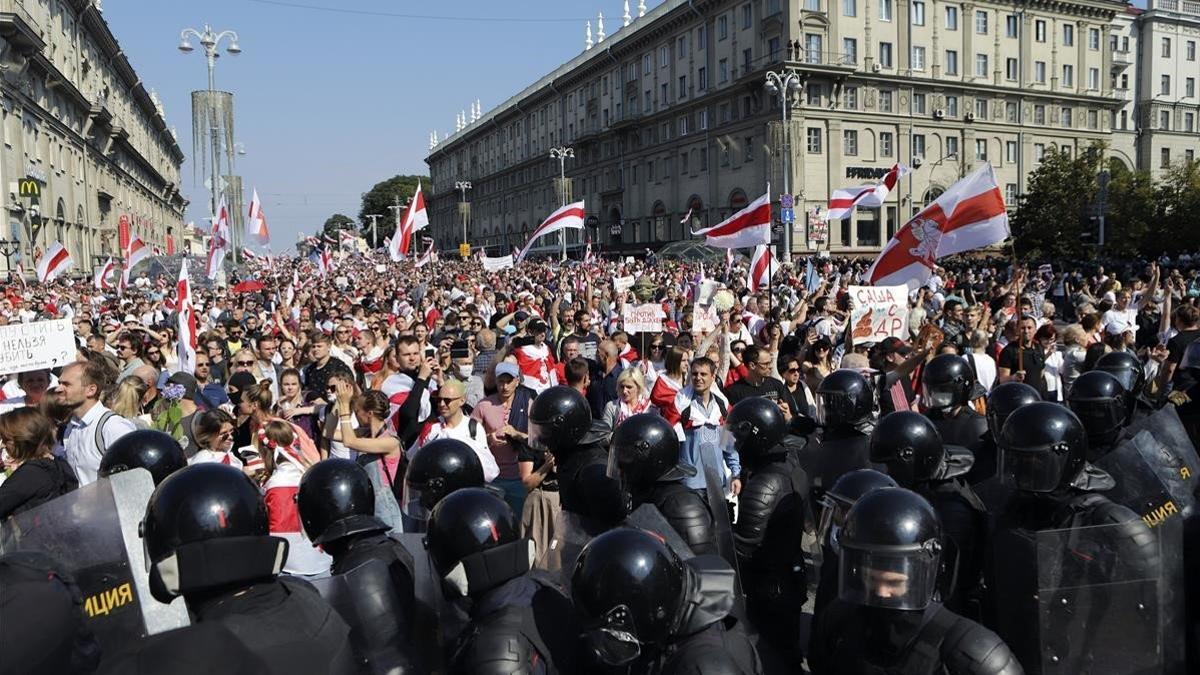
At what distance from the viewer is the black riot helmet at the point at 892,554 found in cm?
245

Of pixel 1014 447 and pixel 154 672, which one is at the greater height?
pixel 1014 447

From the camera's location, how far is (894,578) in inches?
96.6

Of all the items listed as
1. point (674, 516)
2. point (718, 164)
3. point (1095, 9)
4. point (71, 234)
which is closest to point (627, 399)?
point (674, 516)

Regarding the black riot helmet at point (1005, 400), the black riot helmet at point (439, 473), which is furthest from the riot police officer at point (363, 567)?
the black riot helmet at point (1005, 400)

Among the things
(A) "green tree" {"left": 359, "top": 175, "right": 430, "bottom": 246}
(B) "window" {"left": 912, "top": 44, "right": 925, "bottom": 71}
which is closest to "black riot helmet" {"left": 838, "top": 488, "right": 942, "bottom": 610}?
(B) "window" {"left": 912, "top": 44, "right": 925, "bottom": 71}

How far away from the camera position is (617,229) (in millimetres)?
69500

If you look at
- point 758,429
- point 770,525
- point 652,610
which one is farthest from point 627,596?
point 758,429

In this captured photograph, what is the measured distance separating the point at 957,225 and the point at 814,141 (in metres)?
46.4

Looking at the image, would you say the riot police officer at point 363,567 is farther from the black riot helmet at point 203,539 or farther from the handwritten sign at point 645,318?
the handwritten sign at point 645,318

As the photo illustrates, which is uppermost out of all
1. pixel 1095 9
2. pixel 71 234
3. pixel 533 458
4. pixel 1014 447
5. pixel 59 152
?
pixel 1095 9

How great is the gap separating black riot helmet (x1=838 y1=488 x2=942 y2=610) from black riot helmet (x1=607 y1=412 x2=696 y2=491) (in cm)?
125

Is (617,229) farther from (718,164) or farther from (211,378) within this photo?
(211,378)

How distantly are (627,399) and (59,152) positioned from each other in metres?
49.7

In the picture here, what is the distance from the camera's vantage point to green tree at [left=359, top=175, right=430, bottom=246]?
134500 mm
